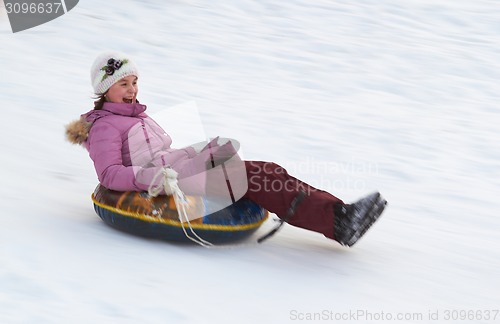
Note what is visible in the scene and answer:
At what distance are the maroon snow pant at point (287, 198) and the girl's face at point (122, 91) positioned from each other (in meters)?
0.62

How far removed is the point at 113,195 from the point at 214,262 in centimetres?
53

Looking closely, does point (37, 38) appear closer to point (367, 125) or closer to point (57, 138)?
point (57, 138)

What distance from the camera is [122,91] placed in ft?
11.8

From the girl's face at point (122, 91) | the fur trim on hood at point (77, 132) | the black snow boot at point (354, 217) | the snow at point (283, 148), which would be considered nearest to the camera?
the snow at point (283, 148)

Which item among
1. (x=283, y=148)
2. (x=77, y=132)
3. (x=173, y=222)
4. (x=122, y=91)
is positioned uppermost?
(x=122, y=91)

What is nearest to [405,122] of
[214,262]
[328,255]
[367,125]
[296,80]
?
[367,125]

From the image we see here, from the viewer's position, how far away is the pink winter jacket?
337cm

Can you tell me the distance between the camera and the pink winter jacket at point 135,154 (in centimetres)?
337

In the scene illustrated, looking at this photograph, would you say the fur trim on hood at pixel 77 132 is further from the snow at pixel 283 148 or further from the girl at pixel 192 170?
the snow at pixel 283 148

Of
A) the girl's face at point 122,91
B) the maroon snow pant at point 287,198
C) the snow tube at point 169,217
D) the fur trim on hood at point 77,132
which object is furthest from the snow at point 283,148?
the girl's face at point 122,91

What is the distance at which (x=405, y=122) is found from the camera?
6.09 m

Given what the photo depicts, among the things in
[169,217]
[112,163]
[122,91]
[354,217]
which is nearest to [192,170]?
[169,217]

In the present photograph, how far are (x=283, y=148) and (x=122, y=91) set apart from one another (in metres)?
1.99

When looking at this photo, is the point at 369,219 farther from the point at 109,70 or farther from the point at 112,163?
the point at 109,70
